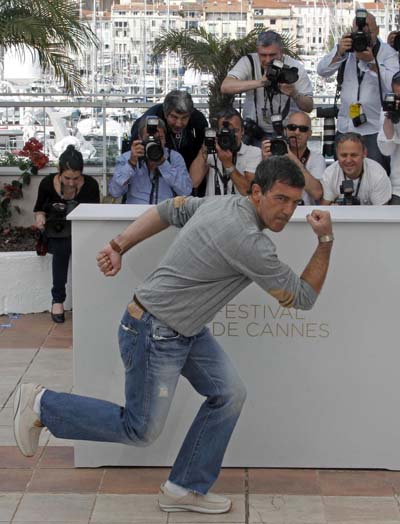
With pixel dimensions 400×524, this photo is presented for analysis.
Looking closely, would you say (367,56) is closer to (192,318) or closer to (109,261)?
(109,261)

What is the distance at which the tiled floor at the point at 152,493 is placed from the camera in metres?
4.86

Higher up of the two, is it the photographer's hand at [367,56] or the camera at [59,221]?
the photographer's hand at [367,56]

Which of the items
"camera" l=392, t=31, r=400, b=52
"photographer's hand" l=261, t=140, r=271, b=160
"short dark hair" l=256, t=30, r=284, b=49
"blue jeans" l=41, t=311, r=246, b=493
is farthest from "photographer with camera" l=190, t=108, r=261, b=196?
"blue jeans" l=41, t=311, r=246, b=493

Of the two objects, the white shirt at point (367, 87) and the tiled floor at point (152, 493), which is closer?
the tiled floor at point (152, 493)

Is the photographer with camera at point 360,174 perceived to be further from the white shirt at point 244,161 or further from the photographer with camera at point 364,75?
the photographer with camera at point 364,75

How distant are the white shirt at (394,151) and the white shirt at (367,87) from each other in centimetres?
48

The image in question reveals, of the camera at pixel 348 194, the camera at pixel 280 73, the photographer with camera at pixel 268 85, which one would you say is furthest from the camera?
the photographer with camera at pixel 268 85

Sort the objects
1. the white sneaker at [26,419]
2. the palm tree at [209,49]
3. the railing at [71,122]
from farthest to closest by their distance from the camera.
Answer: the palm tree at [209,49]
the railing at [71,122]
the white sneaker at [26,419]

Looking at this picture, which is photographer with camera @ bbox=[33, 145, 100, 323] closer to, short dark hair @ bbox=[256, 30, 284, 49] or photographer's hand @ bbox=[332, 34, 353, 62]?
short dark hair @ bbox=[256, 30, 284, 49]

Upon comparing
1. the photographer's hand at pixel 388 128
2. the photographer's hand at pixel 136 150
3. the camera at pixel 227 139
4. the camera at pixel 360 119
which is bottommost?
the photographer's hand at pixel 136 150

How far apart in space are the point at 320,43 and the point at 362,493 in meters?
29.4

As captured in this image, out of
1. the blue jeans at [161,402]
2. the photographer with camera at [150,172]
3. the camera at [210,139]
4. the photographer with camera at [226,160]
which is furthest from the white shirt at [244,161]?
the blue jeans at [161,402]

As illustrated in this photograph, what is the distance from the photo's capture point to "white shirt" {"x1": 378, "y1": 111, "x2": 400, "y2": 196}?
7484mm

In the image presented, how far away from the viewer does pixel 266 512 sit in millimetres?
4918
